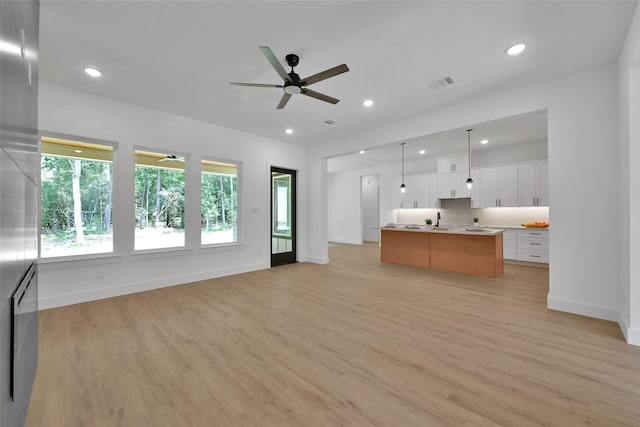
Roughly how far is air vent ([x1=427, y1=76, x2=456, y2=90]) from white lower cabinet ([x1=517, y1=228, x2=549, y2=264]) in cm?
490

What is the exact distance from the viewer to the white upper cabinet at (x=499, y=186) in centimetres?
685

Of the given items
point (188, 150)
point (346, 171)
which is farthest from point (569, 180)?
point (346, 171)

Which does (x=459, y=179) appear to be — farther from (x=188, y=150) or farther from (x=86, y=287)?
(x=86, y=287)

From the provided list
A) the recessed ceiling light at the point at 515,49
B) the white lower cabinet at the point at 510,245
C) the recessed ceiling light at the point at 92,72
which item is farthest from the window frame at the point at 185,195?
the white lower cabinet at the point at 510,245

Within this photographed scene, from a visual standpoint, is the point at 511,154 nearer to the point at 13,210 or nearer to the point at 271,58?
the point at 271,58

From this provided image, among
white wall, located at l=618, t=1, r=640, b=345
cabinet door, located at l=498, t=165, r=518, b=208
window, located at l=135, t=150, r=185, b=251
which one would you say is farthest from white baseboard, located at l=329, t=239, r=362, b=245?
white wall, located at l=618, t=1, r=640, b=345

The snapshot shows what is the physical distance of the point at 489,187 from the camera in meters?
7.23

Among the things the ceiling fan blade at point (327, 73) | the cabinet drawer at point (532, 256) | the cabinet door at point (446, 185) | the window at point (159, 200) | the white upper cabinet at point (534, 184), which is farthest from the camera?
the cabinet door at point (446, 185)

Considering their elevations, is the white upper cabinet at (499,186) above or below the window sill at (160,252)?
above

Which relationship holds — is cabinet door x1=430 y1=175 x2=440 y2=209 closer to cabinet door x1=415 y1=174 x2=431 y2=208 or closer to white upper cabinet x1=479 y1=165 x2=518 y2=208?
cabinet door x1=415 y1=174 x2=431 y2=208

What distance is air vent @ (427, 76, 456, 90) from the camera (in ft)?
11.2

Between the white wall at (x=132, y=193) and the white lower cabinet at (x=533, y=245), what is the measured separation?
20.1 feet

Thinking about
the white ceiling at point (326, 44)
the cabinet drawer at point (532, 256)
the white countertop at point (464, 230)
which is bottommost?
the cabinet drawer at point (532, 256)

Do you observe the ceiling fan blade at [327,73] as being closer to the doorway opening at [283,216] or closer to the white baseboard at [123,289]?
the doorway opening at [283,216]
